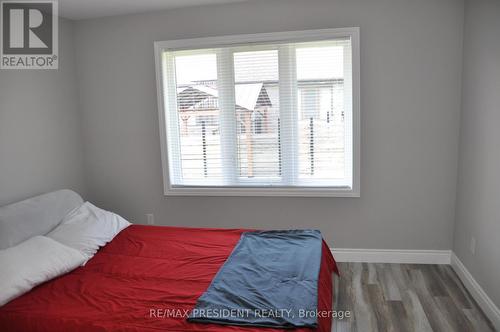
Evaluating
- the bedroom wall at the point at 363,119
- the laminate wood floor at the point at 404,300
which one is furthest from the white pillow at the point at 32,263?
the laminate wood floor at the point at 404,300

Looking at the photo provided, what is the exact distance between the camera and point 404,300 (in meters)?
2.75

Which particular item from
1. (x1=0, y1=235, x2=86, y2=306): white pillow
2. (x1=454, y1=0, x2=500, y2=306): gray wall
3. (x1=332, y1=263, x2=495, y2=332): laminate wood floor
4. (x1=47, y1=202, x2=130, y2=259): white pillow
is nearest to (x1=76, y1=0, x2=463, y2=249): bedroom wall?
(x1=454, y1=0, x2=500, y2=306): gray wall

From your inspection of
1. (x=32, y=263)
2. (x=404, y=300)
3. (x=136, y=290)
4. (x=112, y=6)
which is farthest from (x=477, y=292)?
(x=112, y=6)

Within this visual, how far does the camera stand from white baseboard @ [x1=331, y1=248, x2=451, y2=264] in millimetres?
3336

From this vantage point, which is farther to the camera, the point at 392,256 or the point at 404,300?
the point at 392,256

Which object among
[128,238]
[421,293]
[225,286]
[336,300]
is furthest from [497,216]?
[128,238]

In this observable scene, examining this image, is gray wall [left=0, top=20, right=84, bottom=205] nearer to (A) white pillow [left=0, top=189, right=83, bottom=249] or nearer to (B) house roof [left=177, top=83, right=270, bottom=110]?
(A) white pillow [left=0, top=189, right=83, bottom=249]

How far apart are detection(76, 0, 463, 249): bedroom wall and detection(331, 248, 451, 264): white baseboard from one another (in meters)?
0.05

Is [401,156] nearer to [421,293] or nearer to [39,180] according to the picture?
[421,293]

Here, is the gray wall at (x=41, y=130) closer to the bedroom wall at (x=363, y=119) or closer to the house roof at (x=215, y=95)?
the bedroom wall at (x=363, y=119)

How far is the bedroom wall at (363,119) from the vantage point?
313 centimetres

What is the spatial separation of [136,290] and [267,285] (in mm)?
745

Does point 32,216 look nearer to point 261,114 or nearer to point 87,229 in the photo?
point 87,229

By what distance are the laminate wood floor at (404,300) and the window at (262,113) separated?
2.43 feet
